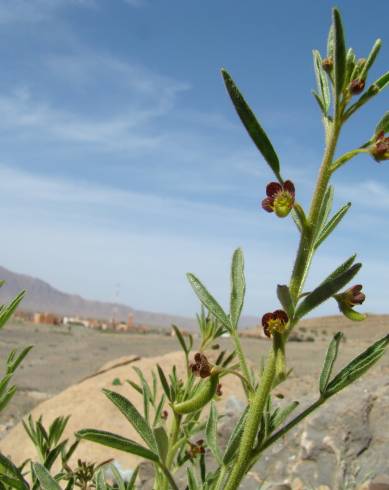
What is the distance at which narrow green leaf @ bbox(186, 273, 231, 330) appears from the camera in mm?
1285

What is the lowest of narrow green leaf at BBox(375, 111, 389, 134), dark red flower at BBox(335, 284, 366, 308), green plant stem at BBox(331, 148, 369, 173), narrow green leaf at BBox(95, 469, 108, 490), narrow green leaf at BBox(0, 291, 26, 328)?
Result: narrow green leaf at BBox(95, 469, 108, 490)

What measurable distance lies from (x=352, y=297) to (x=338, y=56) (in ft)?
1.59

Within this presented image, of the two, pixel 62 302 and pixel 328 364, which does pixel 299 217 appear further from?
pixel 62 302

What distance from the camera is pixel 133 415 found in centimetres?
112

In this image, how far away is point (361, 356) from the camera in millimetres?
1221

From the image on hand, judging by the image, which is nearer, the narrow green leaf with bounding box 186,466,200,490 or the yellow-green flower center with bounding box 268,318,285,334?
the yellow-green flower center with bounding box 268,318,285,334

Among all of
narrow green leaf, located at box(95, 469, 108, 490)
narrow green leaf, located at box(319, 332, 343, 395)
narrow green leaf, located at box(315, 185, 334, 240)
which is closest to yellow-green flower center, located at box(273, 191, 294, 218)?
narrow green leaf, located at box(315, 185, 334, 240)

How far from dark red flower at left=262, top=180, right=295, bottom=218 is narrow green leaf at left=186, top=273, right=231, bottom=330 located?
0.89ft

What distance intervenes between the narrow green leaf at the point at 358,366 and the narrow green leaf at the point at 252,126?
41cm

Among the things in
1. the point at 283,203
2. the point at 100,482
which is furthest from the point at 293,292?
the point at 100,482

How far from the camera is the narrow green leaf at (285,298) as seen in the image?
1.05 m

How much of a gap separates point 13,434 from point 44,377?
5.64m

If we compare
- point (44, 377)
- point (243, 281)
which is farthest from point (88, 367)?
point (243, 281)

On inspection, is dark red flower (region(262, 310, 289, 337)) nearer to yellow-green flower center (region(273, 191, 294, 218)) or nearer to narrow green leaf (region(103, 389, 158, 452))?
yellow-green flower center (region(273, 191, 294, 218))
